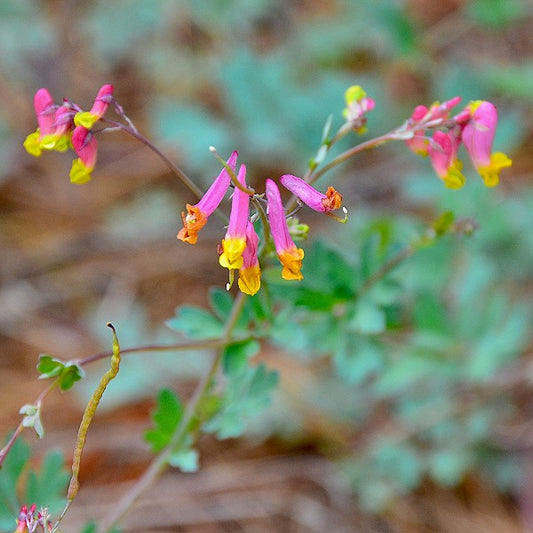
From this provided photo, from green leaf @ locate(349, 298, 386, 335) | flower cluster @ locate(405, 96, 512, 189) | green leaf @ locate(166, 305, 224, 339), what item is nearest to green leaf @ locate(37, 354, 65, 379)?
green leaf @ locate(166, 305, 224, 339)

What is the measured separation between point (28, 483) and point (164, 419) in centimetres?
30

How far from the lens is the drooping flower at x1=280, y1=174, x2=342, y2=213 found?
3.57ft

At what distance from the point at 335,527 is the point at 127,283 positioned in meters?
1.34

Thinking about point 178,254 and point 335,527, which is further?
point 178,254

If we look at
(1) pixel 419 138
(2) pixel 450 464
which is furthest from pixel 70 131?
(2) pixel 450 464

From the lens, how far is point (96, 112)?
123cm

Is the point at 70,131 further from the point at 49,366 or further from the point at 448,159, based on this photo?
the point at 448,159

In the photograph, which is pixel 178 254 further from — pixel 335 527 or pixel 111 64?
pixel 335 527

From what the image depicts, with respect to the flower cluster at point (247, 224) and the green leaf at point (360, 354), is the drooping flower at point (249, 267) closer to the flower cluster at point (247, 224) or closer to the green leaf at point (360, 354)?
the flower cluster at point (247, 224)

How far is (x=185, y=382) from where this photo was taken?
8.79 ft

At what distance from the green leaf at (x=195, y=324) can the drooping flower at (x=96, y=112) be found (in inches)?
15.9

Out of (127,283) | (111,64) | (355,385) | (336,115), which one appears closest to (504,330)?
(355,385)

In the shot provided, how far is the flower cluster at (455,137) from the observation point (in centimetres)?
126

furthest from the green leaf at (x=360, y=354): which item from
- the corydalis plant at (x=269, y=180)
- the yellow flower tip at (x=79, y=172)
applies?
the yellow flower tip at (x=79, y=172)
